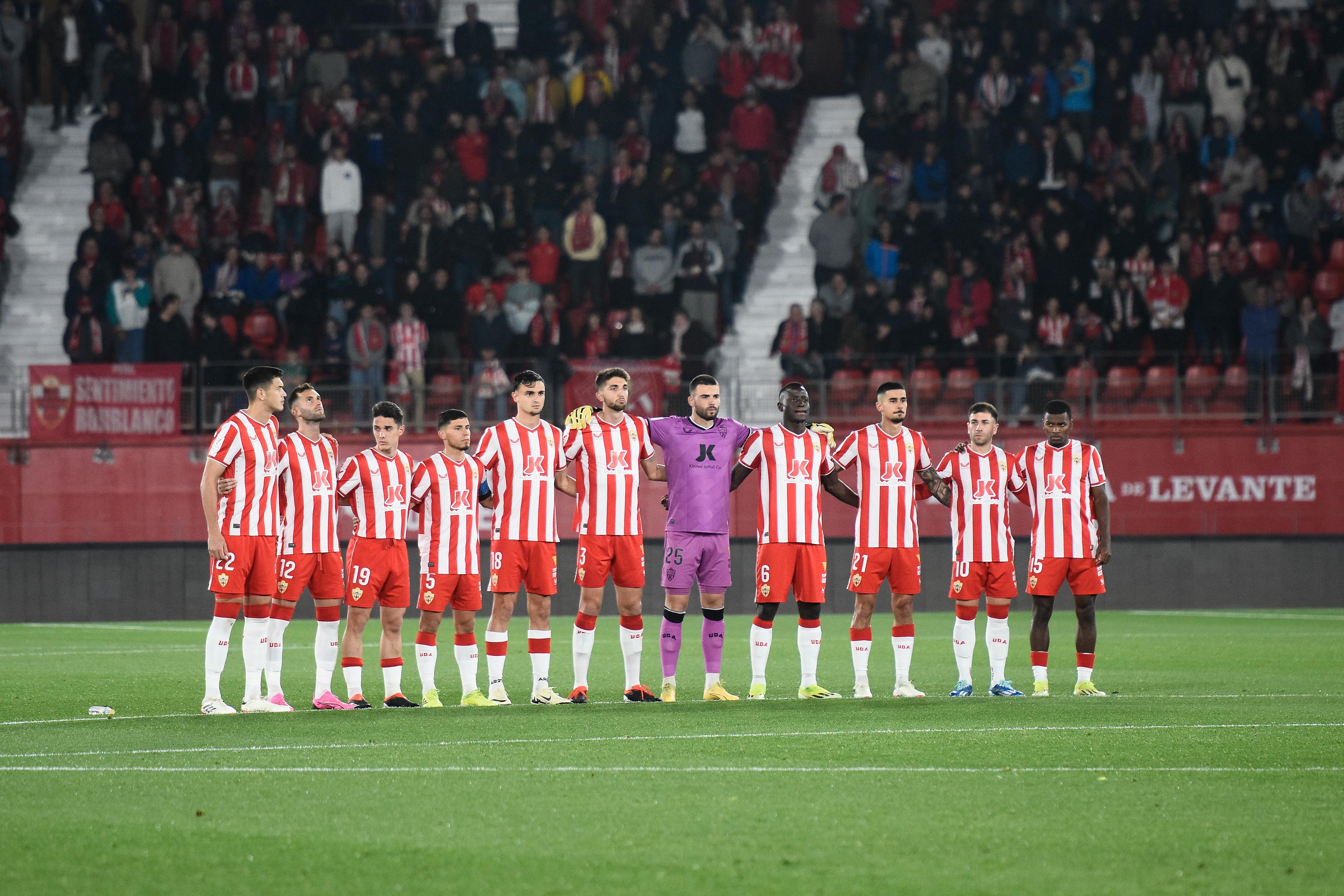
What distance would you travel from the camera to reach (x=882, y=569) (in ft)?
38.7

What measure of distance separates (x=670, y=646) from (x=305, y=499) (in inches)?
108

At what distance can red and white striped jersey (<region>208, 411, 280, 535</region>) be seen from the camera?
1085cm

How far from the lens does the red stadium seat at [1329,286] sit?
76.5 feet

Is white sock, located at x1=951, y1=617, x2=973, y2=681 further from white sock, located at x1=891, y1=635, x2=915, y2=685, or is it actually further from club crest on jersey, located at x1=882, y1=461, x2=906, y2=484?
club crest on jersey, located at x1=882, y1=461, x2=906, y2=484

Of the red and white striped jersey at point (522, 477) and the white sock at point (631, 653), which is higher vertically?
the red and white striped jersey at point (522, 477)

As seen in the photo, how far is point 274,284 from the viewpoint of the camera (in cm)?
2470

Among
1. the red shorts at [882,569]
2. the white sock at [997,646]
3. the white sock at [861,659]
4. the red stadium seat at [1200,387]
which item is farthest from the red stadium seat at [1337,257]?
the white sock at [861,659]

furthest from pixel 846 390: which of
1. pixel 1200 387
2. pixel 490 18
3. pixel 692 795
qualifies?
pixel 692 795

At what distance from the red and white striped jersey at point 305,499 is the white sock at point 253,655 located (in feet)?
2.28

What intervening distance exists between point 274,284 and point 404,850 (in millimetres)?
19686

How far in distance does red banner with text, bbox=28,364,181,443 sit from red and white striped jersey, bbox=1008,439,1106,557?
13.0 meters

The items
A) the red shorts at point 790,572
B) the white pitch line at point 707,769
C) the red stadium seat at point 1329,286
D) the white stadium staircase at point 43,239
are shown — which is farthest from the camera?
the white stadium staircase at point 43,239

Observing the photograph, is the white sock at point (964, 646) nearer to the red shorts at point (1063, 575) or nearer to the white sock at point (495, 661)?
the red shorts at point (1063, 575)

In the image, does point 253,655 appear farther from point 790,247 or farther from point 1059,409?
point 790,247
